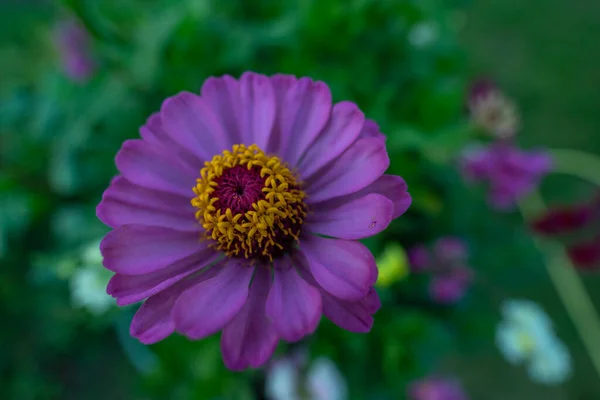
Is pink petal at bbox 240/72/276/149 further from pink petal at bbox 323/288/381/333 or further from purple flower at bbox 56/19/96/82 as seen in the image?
purple flower at bbox 56/19/96/82

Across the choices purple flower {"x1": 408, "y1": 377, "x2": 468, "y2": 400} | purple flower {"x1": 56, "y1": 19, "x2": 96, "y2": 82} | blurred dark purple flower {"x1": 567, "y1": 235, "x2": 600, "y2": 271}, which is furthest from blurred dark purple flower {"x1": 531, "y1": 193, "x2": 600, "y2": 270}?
purple flower {"x1": 56, "y1": 19, "x2": 96, "y2": 82}

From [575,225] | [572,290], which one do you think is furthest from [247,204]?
[572,290]

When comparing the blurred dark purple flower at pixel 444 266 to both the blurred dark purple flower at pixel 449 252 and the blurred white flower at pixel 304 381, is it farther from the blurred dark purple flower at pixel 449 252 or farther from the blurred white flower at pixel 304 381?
the blurred white flower at pixel 304 381

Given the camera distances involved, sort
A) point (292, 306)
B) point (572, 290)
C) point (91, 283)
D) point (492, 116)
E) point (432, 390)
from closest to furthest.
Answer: point (292, 306) < point (91, 283) < point (492, 116) < point (432, 390) < point (572, 290)

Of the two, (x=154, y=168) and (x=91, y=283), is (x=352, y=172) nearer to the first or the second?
(x=154, y=168)

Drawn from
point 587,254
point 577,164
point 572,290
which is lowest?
point 572,290

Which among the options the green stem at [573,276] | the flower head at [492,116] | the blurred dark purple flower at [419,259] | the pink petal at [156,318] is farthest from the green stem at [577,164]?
the pink petal at [156,318]

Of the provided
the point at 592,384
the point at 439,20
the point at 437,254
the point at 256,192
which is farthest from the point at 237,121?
the point at 592,384
